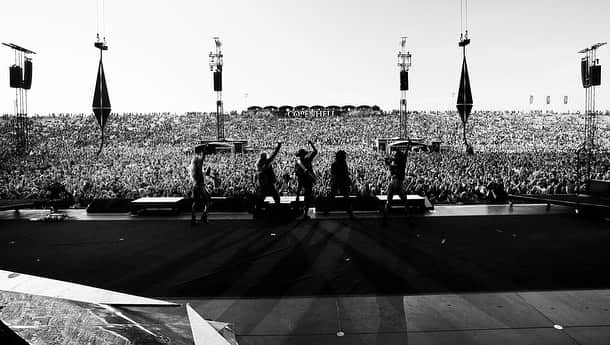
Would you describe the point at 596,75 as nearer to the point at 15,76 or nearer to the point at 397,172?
the point at 397,172

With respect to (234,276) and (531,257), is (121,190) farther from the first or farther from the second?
(531,257)

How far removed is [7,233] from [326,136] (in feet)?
119

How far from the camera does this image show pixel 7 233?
8031mm

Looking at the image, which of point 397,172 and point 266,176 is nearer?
point 397,172

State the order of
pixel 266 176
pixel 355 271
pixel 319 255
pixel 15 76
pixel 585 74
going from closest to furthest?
pixel 355 271, pixel 319 255, pixel 266 176, pixel 585 74, pixel 15 76

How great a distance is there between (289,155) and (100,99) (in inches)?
513

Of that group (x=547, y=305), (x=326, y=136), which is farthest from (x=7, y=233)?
(x=326, y=136)

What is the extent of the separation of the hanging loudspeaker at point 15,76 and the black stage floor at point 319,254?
22.0ft

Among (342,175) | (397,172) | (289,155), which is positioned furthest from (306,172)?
(289,155)

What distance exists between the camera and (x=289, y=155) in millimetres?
24688

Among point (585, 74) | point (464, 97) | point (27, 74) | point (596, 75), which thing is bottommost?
point (464, 97)

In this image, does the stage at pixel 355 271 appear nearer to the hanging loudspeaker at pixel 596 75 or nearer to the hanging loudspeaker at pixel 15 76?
the hanging loudspeaker at pixel 596 75

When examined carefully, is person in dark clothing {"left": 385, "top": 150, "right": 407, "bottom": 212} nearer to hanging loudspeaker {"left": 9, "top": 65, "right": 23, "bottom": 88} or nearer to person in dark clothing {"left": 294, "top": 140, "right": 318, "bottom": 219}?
person in dark clothing {"left": 294, "top": 140, "right": 318, "bottom": 219}

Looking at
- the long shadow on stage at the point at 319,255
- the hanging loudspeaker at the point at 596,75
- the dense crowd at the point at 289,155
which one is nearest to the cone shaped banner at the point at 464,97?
the dense crowd at the point at 289,155
